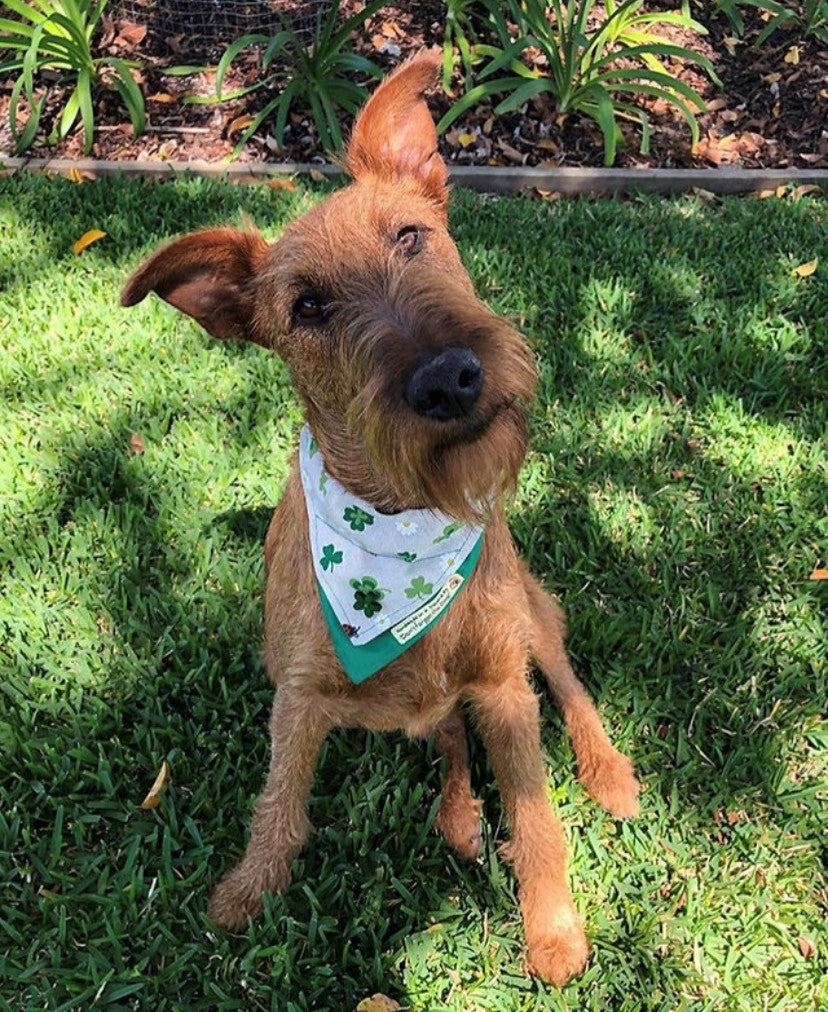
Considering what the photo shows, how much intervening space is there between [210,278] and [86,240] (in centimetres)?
301

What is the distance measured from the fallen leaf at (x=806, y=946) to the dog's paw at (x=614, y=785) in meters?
0.55

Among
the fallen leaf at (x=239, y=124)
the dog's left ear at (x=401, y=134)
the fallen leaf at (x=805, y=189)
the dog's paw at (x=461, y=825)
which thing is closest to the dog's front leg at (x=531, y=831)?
the dog's paw at (x=461, y=825)

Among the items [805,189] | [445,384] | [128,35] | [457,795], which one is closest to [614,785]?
[457,795]

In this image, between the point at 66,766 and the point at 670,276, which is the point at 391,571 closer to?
the point at 66,766

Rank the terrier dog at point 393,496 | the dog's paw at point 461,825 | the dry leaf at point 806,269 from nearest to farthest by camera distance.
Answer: the terrier dog at point 393,496
the dog's paw at point 461,825
the dry leaf at point 806,269

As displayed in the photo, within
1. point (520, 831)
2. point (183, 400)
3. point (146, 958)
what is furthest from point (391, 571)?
point (183, 400)

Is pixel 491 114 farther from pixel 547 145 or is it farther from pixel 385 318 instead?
pixel 385 318

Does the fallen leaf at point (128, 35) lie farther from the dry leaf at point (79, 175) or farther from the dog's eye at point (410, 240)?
the dog's eye at point (410, 240)

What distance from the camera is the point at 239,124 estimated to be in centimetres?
557

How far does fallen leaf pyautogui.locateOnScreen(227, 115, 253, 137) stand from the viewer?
18.3 feet

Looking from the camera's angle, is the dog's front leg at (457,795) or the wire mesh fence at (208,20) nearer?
the dog's front leg at (457,795)

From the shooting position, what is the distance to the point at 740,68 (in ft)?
18.9

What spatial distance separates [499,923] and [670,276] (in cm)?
341

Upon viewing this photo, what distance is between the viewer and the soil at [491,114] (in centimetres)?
544
